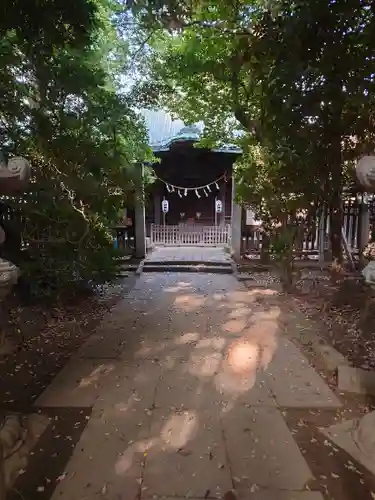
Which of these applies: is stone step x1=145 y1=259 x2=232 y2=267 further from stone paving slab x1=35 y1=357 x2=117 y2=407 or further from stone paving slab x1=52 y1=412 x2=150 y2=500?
stone paving slab x1=52 y1=412 x2=150 y2=500

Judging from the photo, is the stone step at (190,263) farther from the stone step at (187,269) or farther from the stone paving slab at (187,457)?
the stone paving slab at (187,457)

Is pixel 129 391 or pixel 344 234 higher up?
pixel 344 234

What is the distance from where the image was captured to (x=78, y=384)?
3.45 m

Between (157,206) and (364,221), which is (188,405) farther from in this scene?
(157,206)

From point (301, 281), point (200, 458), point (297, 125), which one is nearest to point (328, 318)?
point (301, 281)

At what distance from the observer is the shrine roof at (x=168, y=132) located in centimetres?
1423

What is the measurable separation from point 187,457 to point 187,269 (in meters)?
7.77

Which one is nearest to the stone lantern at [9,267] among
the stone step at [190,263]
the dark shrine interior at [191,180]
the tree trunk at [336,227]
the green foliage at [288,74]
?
the green foliage at [288,74]

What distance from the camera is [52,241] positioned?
554cm

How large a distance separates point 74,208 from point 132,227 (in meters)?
5.66

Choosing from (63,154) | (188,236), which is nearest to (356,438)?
(63,154)

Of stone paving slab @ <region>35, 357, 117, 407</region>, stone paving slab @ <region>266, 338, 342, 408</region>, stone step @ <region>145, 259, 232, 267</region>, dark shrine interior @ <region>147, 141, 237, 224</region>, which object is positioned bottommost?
stone paving slab @ <region>266, 338, 342, 408</region>

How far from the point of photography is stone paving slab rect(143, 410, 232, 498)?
83.6 inches

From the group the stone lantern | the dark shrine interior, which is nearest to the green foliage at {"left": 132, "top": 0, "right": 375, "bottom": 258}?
the stone lantern
